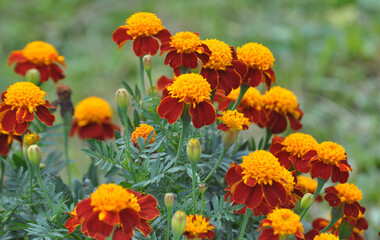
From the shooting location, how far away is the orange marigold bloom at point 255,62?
1.20 metres

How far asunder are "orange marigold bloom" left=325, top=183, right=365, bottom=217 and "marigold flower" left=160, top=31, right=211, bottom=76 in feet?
1.50

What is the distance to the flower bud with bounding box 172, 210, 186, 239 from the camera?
86cm

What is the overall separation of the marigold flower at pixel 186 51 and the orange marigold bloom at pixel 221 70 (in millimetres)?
19

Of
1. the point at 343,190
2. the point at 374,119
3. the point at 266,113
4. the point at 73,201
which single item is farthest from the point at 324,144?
the point at 374,119

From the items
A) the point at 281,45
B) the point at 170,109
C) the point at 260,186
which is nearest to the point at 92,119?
the point at 170,109

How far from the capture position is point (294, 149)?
3.89ft

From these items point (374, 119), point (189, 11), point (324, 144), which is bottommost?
point (374, 119)

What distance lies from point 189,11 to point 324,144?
2800 mm

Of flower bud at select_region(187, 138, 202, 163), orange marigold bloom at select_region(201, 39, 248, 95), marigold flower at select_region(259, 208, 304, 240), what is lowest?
marigold flower at select_region(259, 208, 304, 240)

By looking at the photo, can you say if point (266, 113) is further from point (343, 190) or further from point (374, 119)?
point (374, 119)

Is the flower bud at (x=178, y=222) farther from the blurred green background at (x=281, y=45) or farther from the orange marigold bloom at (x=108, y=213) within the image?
the blurred green background at (x=281, y=45)

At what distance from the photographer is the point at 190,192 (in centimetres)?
112

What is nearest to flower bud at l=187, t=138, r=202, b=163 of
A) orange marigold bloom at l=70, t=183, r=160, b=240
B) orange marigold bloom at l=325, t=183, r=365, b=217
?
orange marigold bloom at l=70, t=183, r=160, b=240

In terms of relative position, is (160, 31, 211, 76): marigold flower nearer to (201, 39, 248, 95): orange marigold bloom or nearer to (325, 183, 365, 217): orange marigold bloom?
(201, 39, 248, 95): orange marigold bloom
